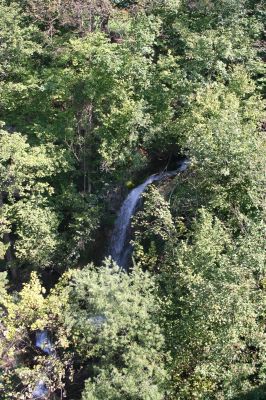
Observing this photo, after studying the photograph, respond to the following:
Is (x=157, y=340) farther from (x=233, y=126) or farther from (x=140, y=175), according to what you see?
(x=140, y=175)

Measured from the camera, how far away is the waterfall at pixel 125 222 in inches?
780

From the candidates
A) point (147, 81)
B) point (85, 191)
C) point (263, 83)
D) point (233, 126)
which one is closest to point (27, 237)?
point (85, 191)

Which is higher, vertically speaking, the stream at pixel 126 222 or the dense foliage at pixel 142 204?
the dense foliage at pixel 142 204

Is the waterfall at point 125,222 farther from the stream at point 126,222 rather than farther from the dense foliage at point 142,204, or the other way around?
the dense foliage at point 142,204

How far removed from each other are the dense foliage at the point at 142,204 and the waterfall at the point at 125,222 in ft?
2.18

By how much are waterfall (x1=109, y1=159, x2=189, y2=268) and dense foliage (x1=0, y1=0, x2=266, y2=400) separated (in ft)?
2.18

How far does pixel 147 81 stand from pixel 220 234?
9.59 metres

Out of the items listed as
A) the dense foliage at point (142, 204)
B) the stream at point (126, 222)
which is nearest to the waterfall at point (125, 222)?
the stream at point (126, 222)

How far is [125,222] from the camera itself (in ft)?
66.7

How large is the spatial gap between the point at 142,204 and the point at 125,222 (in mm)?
1448

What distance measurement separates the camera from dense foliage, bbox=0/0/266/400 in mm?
11789

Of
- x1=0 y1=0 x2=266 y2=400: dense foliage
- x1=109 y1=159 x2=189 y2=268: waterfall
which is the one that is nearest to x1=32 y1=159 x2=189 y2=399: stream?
x1=109 y1=159 x2=189 y2=268: waterfall

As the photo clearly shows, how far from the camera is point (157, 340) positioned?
12281 mm

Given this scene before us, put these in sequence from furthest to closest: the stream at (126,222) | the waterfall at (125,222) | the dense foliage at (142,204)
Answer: the waterfall at (125,222)
the stream at (126,222)
the dense foliage at (142,204)
